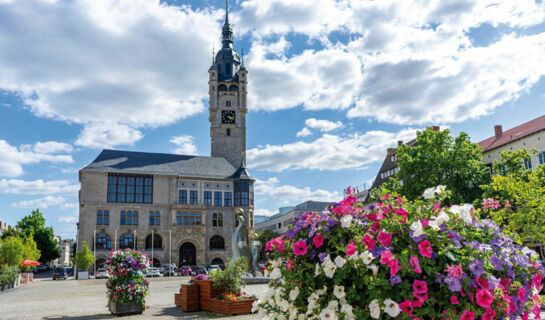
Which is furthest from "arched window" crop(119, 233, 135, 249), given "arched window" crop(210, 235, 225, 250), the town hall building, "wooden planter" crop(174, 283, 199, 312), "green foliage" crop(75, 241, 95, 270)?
"wooden planter" crop(174, 283, 199, 312)

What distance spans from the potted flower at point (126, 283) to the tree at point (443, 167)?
2515 cm

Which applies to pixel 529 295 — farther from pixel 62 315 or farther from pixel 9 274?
pixel 9 274

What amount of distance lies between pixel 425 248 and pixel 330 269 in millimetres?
888

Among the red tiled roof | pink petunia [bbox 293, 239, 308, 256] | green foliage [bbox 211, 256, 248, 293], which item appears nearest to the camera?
pink petunia [bbox 293, 239, 308, 256]

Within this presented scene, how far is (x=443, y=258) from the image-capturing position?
155 inches

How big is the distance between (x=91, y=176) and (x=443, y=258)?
6657 cm

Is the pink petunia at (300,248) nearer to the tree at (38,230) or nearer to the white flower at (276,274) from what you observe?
the white flower at (276,274)

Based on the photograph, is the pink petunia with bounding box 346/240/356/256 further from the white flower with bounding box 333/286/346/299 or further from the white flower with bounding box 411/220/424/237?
the white flower with bounding box 411/220/424/237

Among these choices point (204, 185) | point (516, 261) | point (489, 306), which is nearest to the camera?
point (489, 306)

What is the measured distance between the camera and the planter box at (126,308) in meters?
14.0

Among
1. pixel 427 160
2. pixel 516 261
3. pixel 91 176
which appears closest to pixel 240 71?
pixel 91 176

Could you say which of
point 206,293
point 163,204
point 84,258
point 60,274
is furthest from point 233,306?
point 163,204

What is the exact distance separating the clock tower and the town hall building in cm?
429

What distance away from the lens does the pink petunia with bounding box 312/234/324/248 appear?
4.36m
